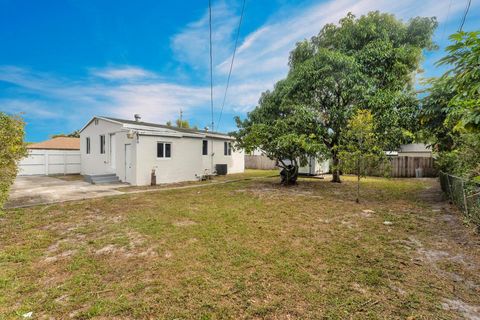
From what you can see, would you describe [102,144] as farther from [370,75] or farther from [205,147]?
[370,75]

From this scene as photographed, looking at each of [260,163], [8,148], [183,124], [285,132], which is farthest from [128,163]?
[183,124]

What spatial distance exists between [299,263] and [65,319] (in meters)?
3.12

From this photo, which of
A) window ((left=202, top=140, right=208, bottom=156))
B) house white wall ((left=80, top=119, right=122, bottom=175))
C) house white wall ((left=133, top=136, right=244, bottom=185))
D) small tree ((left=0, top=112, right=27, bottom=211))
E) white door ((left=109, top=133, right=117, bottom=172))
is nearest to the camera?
small tree ((left=0, top=112, right=27, bottom=211))

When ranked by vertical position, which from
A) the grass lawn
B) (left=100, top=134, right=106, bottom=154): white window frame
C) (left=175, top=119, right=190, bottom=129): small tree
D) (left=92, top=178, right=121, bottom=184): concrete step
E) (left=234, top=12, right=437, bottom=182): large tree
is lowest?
the grass lawn

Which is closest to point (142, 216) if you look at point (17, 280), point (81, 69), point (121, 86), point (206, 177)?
point (17, 280)

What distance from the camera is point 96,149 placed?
48.7 feet

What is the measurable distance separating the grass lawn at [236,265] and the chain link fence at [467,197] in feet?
1.33

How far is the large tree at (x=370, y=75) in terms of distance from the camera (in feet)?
31.9

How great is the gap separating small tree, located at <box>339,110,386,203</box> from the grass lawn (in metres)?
2.22

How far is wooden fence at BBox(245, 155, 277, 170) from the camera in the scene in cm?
2469

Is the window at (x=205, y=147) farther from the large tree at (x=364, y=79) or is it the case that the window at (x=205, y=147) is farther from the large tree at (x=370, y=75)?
the large tree at (x=370, y=75)

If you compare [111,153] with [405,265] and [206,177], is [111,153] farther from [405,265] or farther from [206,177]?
[405,265]

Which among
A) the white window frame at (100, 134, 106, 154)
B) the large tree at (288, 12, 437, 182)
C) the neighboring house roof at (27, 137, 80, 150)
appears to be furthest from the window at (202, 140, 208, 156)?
the neighboring house roof at (27, 137, 80, 150)

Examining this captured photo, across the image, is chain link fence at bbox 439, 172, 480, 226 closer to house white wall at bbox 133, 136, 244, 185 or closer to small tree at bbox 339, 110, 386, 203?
small tree at bbox 339, 110, 386, 203
